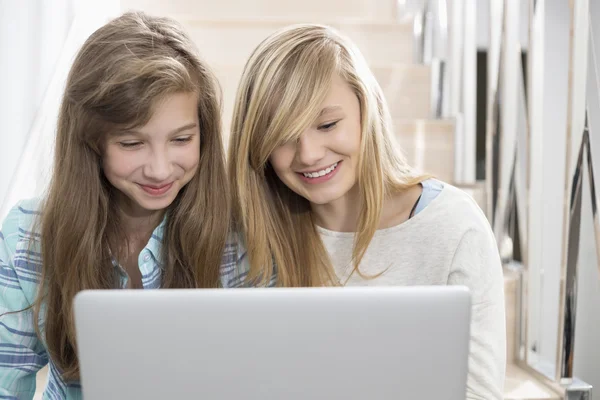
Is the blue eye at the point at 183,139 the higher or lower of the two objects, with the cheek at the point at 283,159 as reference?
higher

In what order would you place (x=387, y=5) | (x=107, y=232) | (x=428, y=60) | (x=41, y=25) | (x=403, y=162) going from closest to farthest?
(x=107, y=232) → (x=403, y=162) → (x=41, y=25) → (x=428, y=60) → (x=387, y=5)

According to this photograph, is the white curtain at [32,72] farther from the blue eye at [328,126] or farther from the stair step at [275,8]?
the blue eye at [328,126]

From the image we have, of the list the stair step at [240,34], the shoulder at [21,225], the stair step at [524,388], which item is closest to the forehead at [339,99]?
the shoulder at [21,225]

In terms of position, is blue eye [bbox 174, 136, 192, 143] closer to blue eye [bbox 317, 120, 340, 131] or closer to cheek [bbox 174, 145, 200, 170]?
cheek [bbox 174, 145, 200, 170]

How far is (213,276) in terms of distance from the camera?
4.22 ft

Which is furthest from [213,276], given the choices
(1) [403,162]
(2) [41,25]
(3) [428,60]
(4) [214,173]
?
(3) [428,60]

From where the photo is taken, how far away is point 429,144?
90.1 inches

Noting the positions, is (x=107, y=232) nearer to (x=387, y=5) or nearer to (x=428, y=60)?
(x=428, y=60)

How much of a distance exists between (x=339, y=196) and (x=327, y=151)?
85 millimetres

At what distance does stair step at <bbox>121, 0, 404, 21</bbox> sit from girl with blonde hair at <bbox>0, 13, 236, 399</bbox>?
63.7 inches

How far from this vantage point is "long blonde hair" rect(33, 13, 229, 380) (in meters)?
1.16

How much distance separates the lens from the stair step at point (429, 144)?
2248 millimetres

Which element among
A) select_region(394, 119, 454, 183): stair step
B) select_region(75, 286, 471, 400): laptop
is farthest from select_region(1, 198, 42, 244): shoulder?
select_region(394, 119, 454, 183): stair step

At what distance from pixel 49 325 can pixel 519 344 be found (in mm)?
1133
